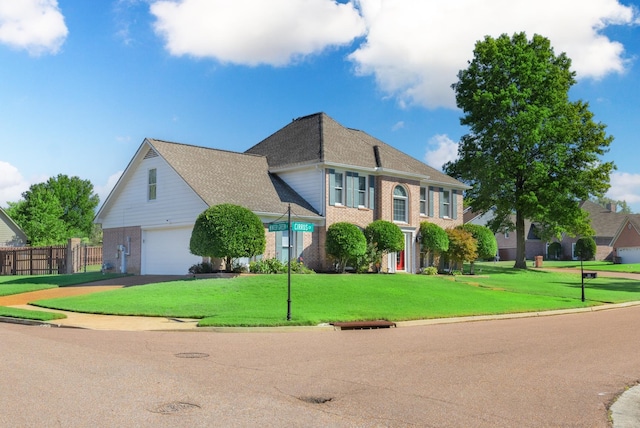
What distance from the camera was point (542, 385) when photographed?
946 centimetres

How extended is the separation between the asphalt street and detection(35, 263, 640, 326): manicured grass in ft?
10.4

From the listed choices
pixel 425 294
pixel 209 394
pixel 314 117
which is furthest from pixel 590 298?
pixel 209 394

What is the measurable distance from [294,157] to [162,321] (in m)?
19.3

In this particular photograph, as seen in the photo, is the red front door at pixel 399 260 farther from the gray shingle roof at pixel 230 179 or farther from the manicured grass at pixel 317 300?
the gray shingle roof at pixel 230 179

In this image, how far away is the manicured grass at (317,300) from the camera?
18.9 meters

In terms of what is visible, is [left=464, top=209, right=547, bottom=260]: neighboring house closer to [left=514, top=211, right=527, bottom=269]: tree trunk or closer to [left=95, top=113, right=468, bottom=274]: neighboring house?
[left=514, top=211, right=527, bottom=269]: tree trunk

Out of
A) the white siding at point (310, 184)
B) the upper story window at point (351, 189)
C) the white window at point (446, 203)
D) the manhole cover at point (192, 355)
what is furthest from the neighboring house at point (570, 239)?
the manhole cover at point (192, 355)

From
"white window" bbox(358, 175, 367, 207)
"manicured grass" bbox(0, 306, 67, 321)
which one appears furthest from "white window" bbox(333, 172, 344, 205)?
"manicured grass" bbox(0, 306, 67, 321)

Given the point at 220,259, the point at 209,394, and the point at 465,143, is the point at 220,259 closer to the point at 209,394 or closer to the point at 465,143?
the point at 209,394

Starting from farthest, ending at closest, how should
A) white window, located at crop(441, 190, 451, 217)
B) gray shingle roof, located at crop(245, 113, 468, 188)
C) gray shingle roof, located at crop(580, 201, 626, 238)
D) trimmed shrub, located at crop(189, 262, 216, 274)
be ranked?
1. gray shingle roof, located at crop(580, 201, 626, 238)
2. white window, located at crop(441, 190, 451, 217)
3. gray shingle roof, located at crop(245, 113, 468, 188)
4. trimmed shrub, located at crop(189, 262, 216, 274)

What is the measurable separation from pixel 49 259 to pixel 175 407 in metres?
Answer: 35.9

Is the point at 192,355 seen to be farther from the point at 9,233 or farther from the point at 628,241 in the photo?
the point at 628,241

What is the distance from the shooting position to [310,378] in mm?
9703

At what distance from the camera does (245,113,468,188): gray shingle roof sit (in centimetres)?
3478
